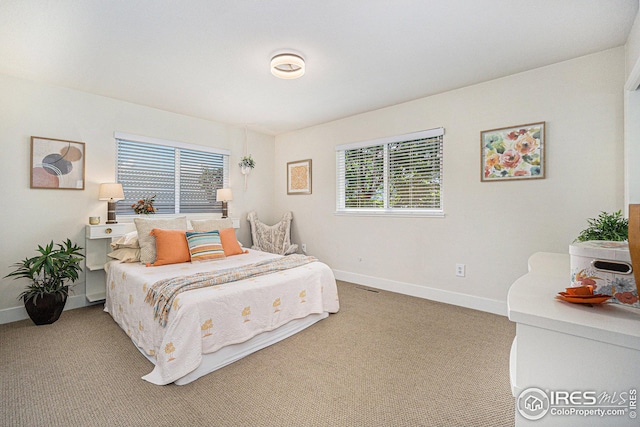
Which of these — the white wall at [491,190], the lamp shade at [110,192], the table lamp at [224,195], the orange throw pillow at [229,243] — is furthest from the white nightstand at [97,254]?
the white wall at [491,190]

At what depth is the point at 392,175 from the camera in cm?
408

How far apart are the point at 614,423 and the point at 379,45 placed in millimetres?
2575

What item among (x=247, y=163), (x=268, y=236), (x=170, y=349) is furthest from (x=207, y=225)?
(x=170, y=349)

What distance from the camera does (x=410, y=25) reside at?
2.20m

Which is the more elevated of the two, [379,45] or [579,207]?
[379,45]

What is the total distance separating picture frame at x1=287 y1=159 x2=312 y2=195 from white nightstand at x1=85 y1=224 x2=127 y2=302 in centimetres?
253

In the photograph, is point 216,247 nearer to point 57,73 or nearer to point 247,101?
point 247,101

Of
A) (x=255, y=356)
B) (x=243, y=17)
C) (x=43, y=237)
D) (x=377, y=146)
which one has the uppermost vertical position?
(x=243, y=17)

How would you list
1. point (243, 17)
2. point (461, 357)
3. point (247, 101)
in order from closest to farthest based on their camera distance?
point (243, 17)
point (461, 357)
point (247, 101)

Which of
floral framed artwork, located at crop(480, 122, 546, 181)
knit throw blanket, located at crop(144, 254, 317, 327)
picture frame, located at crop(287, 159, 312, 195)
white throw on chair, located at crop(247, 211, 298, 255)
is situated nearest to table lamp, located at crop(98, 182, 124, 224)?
knit throw blanket, located at crop(144, 254, 317, 327)

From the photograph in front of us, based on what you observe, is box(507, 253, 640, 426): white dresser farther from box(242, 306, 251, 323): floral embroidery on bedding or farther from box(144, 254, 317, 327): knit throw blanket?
box(144, 254, 317, 327): knit throw blanket

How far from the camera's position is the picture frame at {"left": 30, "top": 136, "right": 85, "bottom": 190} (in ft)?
10.4

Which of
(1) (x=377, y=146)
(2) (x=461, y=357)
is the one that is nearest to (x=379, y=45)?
(1) (x=377, y=146)

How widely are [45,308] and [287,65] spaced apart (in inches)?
128
